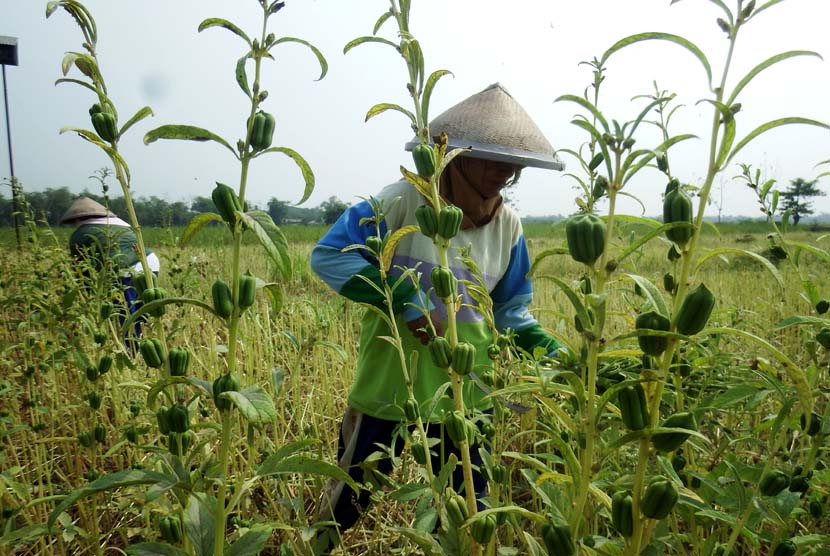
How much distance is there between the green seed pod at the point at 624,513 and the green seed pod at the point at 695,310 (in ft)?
0.58

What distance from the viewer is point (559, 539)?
1.66 feet

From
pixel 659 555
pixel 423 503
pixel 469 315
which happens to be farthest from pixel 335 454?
pixel 659 555

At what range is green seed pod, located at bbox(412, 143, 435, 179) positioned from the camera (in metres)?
0.60

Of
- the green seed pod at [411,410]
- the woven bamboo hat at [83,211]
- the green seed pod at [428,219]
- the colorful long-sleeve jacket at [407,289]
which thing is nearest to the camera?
the green seed pod at [428,219]

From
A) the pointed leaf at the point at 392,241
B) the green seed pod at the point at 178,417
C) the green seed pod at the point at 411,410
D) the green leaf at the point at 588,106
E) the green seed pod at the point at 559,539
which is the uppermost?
the green leaf at the point at 588,106

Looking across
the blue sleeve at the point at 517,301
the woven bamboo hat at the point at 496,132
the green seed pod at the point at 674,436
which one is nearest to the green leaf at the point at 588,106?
the green seed pod at the point at 674,436

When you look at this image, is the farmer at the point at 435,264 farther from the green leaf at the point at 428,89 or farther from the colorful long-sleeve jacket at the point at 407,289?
the green leaf at the point at 428,89

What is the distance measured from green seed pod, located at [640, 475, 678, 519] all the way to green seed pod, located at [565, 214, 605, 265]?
0.67 ft

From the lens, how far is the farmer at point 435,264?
155 cm

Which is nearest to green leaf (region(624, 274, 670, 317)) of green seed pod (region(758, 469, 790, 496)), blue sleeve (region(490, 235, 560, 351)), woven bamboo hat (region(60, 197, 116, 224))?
green seed pod (region(758, 469, 790, 496))

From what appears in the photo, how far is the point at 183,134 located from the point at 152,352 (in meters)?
0.28

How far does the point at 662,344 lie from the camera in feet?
1.47

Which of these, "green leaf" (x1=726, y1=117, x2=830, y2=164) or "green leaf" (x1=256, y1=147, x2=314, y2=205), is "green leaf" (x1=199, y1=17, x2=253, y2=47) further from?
"green leaf" (x1=726, y1=117, x2=830, y2=164)

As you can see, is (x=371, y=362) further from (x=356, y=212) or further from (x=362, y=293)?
(x=356, y=212)
